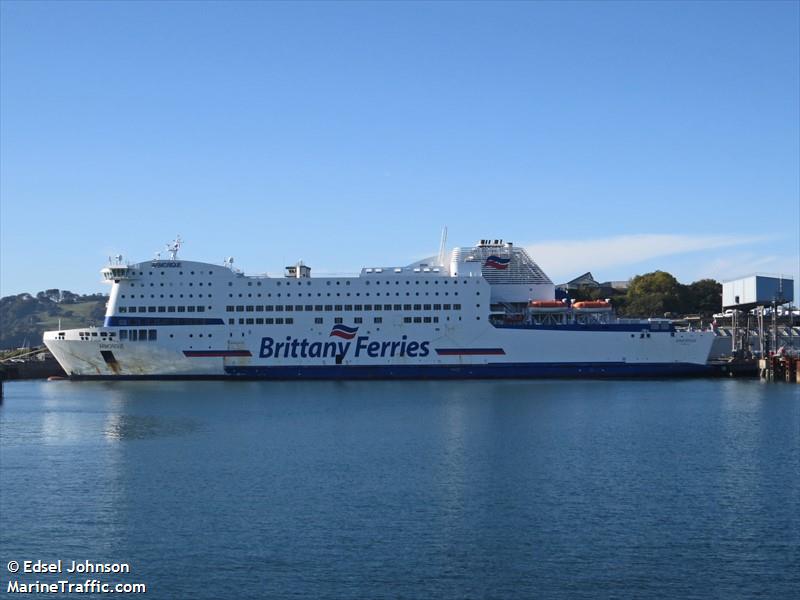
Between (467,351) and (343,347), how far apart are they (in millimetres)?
5858

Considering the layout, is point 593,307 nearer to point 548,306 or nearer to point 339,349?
point 548,306

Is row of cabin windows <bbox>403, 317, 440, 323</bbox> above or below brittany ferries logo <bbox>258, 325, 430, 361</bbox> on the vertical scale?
above

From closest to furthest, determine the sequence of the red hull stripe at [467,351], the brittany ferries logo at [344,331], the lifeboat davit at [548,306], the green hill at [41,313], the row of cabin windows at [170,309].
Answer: the red hull stripe at [467,351]
the brittany ferries logo at [344,331]
the row of cabin windows at [170,309]
the lifeboat davit at [548,306]
the green hill at [41,313]

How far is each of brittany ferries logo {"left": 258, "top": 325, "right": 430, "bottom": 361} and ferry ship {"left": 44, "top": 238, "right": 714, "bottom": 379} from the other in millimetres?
47

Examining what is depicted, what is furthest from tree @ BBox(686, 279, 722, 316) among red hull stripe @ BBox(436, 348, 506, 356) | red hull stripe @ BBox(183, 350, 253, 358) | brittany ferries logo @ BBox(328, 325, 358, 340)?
red hull stripe @ BBox(183, 350, 253, 358)

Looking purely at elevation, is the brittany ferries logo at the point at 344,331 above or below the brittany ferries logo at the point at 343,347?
above

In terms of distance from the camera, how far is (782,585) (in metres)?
12.8

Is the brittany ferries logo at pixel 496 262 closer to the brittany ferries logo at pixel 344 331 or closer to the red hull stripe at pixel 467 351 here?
the red hull stripe at pixel 467 351

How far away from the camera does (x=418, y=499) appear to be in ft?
58.0

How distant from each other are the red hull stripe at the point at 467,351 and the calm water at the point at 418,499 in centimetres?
1050

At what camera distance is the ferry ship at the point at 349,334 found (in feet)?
140

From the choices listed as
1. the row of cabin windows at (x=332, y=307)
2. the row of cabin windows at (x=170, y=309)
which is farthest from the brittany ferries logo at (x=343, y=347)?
the row of cabin windows at (x=170, y=309)

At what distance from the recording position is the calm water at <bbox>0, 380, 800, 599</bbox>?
1332cm

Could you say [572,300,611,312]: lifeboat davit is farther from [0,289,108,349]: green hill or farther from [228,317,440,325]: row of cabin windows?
[0,289,108,349]: green hill
